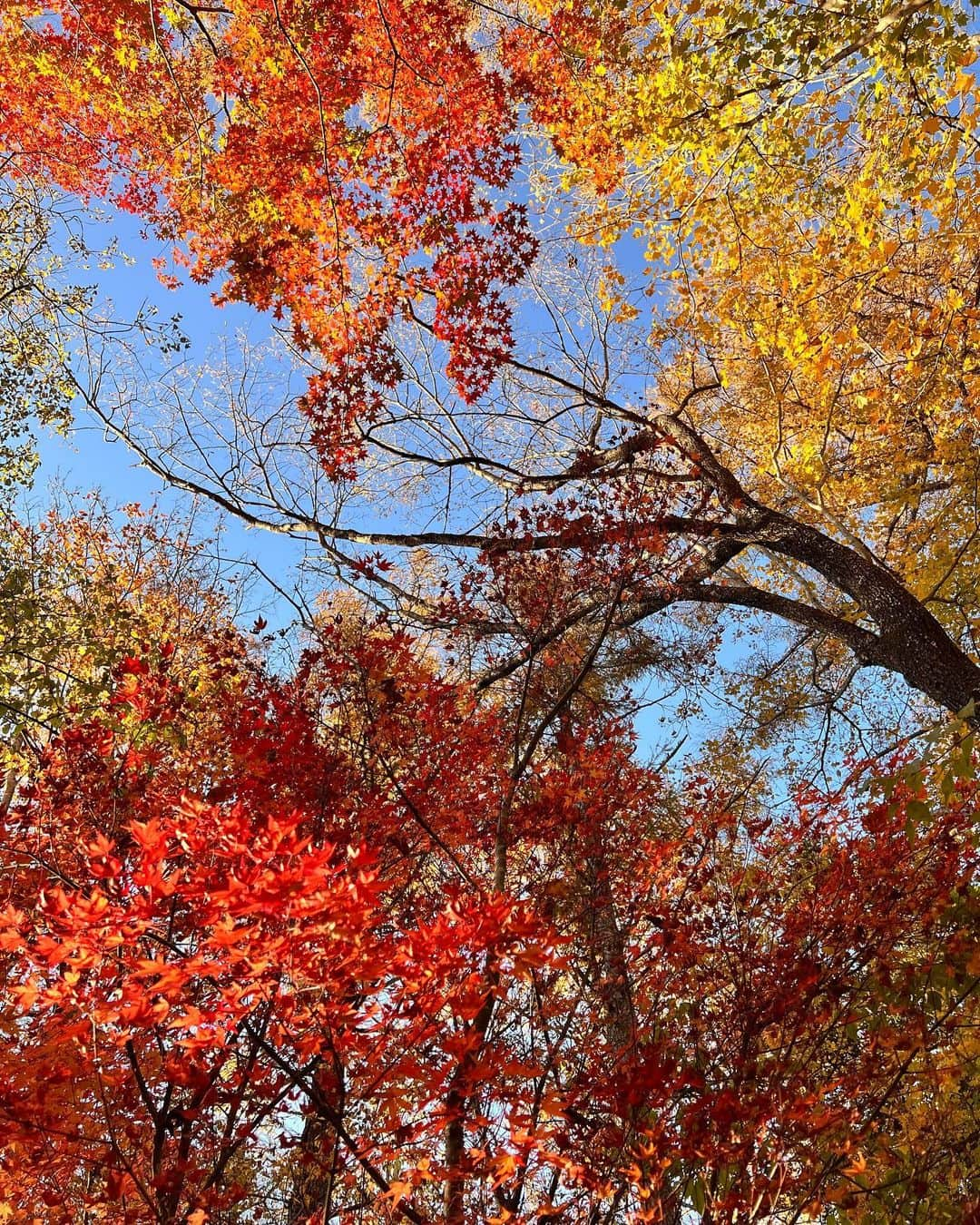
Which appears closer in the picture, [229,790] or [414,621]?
[229,790]

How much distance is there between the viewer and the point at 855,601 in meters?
7.52

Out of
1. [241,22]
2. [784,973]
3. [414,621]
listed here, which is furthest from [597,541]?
[241,22]

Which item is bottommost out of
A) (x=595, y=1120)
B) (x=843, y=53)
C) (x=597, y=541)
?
(x=595, y=1120)

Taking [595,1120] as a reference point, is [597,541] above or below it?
above

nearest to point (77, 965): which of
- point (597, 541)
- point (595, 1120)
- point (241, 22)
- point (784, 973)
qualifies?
point (595, 1120)

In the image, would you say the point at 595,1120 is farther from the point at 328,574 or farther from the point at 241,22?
the point at 241,22

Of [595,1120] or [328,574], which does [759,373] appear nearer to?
[328,574]

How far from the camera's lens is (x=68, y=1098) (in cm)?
338

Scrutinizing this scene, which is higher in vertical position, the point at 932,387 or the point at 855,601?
the point at 932,387

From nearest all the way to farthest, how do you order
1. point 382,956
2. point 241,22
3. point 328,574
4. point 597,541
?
point 382,956 < point 597,541 < point 241,22 < point 328,574

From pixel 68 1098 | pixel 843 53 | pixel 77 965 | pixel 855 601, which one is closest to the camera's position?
pixel 77 965

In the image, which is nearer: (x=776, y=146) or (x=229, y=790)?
(x=229, y=790)

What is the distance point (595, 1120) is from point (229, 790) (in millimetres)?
2757

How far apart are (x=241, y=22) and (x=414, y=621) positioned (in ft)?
19.8
